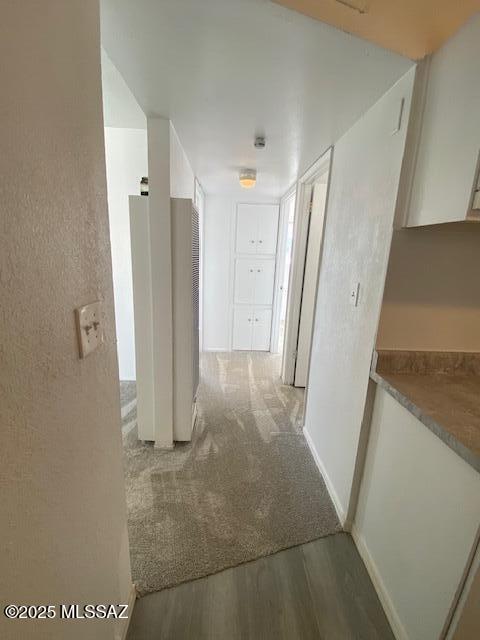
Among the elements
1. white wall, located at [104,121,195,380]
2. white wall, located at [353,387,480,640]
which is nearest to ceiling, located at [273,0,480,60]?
white wall, located at [353,387,480,640]

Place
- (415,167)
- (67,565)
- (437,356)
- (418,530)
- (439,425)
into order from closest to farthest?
(67,565) < (439,425) < (418,530) < (415,167) < (437,356)

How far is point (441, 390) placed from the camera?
1150 mm

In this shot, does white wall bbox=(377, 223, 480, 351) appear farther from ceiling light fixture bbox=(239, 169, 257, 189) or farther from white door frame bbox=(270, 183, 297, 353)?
white door frame bbox=(270, 183, 297, 353)

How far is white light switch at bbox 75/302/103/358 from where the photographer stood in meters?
0.69

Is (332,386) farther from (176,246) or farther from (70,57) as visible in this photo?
(70,57)

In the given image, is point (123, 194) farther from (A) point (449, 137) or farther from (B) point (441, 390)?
(B) point (441, 390)

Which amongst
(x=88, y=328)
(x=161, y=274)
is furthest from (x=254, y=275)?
(x=88, y=328)

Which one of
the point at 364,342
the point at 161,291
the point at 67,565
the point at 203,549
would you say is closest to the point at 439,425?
the point at 364,342

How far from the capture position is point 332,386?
1.78 m

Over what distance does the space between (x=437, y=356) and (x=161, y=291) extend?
151 centimetres

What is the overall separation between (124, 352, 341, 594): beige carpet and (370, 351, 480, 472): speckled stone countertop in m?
0.92

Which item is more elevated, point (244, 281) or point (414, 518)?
point (244, 281)

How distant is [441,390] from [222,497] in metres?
1.29

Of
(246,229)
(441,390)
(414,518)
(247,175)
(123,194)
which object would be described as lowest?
(414,518)
